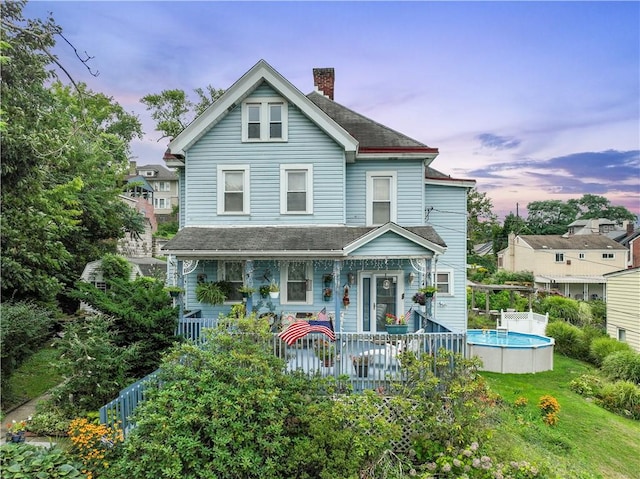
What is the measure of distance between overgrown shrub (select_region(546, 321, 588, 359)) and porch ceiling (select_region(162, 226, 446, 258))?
12.2 m

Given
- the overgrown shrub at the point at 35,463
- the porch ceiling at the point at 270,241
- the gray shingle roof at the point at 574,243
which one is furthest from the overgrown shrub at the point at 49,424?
the gray shingle roof at the point at 574,243

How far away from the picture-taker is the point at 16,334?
7566 mm

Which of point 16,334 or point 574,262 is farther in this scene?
point 574,262

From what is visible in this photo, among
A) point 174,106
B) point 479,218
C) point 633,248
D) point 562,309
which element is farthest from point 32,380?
point 479,218

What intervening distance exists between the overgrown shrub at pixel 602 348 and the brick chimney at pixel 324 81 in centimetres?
1667

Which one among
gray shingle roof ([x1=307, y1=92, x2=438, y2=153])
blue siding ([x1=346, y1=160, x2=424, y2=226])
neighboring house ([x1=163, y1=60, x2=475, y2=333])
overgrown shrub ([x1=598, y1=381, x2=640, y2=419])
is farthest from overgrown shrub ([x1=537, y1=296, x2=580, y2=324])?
gray shingle roof ([x1=307, y1=92, x2=438, y2=153])

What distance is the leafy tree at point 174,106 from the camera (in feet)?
96.9

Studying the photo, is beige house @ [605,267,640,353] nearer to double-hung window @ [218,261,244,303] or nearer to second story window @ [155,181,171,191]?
double-hung window @ [218,261,244,303]

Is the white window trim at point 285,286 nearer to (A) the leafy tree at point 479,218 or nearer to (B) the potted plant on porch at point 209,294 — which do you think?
(B) the potted plant on porch at point 209,294

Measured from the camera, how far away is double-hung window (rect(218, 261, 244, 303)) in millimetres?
11648

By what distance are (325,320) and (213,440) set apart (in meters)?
4.77

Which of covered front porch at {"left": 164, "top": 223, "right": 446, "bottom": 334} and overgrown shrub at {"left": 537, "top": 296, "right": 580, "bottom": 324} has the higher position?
covered front porch at {"left": 164, "top": 223, "right": 446, "bottom": 334}

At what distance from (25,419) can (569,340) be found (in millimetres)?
21551

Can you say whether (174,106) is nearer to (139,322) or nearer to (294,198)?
(294,198)
